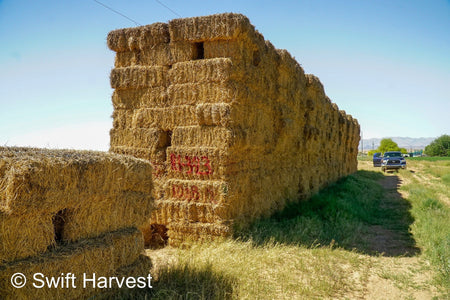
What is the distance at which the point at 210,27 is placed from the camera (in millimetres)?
7434

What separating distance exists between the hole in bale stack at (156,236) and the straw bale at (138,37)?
13.9 ft

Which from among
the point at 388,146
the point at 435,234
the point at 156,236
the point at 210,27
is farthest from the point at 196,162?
the point at 388,146

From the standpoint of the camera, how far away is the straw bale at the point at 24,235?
3.43 m

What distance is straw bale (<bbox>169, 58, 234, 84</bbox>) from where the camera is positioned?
7.23m

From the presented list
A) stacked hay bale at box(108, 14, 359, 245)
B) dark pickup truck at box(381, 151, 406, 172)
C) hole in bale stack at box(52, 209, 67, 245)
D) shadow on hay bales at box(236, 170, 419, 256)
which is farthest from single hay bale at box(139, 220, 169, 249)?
dark pickup truck at box(381, 151, 406, 172)

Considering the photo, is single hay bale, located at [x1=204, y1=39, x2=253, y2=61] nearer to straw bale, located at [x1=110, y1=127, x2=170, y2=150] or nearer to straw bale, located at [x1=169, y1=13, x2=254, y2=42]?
straw bale, located at [x1=169, y1=13, x2=254, y2=42]

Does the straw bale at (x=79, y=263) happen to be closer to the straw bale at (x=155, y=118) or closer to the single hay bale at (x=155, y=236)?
the single hay bale at (x=155, y=236)

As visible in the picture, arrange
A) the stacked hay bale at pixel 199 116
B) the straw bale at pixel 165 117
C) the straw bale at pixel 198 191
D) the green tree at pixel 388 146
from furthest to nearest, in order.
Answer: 1. the green tree at pixel 388 146
2. the straw bale at pixel 165 117
3. the stacked hay bale at pixel 199 116
4. the straw bale at pixel 198 191

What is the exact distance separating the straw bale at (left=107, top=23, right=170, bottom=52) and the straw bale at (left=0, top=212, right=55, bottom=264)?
5.44 metres

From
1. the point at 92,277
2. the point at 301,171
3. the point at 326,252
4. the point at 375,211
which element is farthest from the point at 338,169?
the point at 92,277

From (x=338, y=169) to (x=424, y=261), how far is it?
15.9 metres

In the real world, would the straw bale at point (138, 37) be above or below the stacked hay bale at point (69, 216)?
above

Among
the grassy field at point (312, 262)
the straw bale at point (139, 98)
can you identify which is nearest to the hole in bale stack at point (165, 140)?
the straw bale at point (139, 98)

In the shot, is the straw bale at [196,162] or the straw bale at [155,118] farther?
the straw bale at [155,118]
